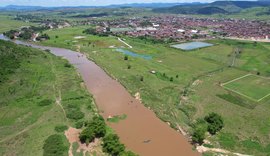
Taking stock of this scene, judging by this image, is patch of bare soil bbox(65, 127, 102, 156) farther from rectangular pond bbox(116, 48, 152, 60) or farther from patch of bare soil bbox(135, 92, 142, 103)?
rectangular pond bbox(116, 48, 152, 60)

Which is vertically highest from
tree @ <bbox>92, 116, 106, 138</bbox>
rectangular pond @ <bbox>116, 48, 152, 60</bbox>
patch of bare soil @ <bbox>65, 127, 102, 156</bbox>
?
tree @ <bbox>92, 116, 106, 138</bbox>

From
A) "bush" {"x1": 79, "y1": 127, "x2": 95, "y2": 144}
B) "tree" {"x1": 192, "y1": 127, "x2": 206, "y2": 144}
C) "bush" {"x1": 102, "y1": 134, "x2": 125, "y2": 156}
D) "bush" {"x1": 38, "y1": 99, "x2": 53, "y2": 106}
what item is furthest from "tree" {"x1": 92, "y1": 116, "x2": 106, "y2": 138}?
"bush" {"x1": 38, "y1": 99, "x2": 53, "y2": 106}

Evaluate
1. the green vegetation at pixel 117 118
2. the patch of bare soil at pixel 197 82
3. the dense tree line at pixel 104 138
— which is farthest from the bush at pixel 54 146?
the patch of bare soil at pixel 197 82

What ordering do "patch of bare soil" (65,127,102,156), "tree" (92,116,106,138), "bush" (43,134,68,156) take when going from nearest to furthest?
"bush" (43,134,68,156), "patch of bare soil" (65,127,102,156), "tree" (92,116,106,138)

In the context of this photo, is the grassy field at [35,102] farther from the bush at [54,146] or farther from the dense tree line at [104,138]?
the dense tree line at [104,138]

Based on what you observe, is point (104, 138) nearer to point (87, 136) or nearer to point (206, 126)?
point (87, 136)

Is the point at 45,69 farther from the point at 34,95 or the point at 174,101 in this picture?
the point at 174,101

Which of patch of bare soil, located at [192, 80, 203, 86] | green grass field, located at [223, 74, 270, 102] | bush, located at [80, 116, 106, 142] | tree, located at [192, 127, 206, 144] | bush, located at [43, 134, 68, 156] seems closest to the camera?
bush, located at [43, 134, 68, 156]

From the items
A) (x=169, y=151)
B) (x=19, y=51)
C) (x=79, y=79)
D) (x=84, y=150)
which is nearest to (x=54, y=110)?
(x=84, y=150)
